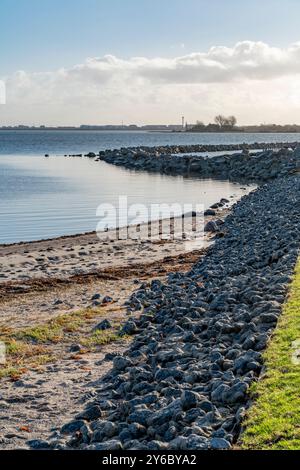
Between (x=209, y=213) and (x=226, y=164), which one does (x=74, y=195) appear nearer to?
(x=209, y=213)

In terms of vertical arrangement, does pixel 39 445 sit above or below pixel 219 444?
below

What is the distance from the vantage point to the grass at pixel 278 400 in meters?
4.90

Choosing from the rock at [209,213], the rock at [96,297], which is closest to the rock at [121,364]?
the rock at [96,297]

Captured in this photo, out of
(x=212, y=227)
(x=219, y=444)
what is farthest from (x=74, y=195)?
(x=219, y=444)

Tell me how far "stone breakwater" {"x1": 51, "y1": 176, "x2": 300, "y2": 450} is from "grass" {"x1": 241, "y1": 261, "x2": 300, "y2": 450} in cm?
14

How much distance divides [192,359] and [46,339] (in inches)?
124

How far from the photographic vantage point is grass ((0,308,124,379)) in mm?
8781

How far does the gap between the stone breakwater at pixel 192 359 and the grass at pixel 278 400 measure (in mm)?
141

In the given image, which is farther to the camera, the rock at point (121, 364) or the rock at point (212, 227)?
the rock at point (212, 227)

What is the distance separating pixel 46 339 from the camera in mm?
9805

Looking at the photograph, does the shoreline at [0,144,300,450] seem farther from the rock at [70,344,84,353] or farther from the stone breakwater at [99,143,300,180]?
the stone breakwater at [99,143,300,180]

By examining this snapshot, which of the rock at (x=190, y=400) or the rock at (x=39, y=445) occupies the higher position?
the rock at (x=190, y=400)

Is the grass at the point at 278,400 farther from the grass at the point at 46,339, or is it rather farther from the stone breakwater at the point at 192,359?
the grass at the point at 46,339

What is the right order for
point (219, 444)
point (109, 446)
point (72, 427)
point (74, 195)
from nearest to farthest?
1. point (219, 444)
2. point (109, 446)
3. point (72, 427)
4. point (74, 195)
